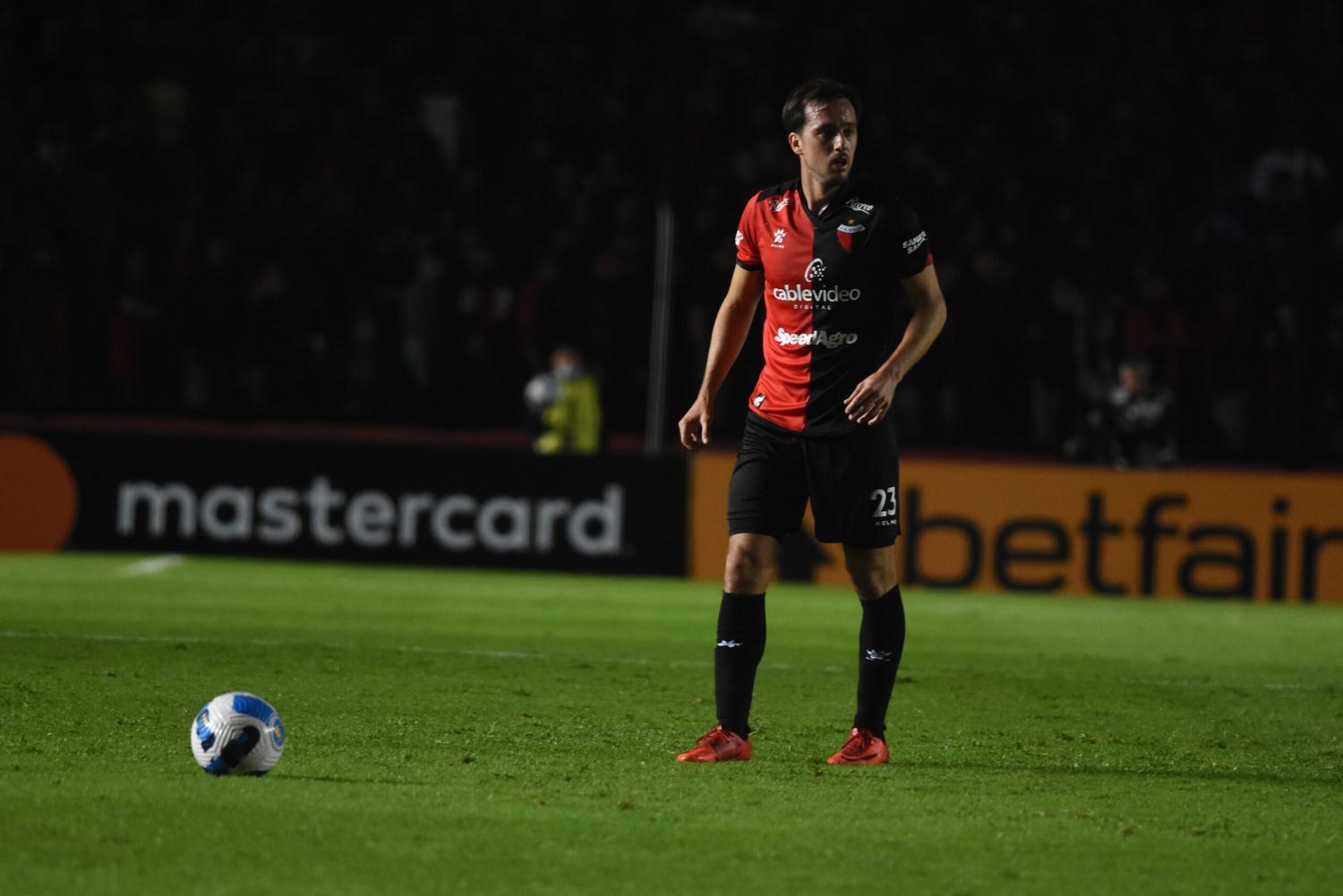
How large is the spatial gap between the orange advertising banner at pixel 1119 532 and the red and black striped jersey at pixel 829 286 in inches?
343

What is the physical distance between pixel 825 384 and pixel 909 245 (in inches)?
21.2

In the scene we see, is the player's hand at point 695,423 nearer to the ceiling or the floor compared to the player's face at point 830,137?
nearer to the floor

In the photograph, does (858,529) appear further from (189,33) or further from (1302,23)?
(1302,23)

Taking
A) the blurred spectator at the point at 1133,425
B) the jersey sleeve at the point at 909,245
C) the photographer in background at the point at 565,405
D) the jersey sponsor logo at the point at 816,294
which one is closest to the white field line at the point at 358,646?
the jersey sponsor logo at the point at 816,294

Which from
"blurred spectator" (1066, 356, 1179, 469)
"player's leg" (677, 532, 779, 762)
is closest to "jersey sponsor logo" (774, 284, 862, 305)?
"player's leg" (677, 532, 779, 762)

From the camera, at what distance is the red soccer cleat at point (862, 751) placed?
6.31m

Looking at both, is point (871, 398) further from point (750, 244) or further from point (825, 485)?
point (750, 244)

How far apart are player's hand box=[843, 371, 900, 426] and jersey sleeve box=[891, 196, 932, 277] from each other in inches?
14.9

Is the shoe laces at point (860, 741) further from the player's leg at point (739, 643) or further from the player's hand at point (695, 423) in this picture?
the player's hand at point (695, 423)

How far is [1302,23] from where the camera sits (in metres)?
22.3

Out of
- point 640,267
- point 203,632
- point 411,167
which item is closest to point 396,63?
point 411,167

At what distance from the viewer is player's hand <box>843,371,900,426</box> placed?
602 centimetres

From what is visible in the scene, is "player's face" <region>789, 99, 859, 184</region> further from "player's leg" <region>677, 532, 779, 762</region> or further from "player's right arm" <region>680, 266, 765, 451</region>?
"player's leg" <region>677, 532, 779, 762</region>

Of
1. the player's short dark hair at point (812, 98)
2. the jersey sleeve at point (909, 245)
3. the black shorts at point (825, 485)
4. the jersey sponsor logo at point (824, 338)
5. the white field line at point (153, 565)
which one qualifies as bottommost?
the white field line at point (153, 565)
